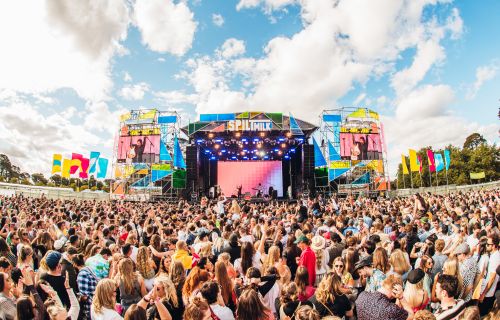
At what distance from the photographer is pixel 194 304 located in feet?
8.98

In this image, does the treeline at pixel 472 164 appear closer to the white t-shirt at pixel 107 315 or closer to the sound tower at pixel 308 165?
the sound tower at pixel 308 165

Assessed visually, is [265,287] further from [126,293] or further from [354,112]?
[354,112]

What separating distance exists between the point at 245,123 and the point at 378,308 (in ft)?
75.1

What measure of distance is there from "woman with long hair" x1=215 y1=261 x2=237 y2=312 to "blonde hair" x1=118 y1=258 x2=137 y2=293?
105cm

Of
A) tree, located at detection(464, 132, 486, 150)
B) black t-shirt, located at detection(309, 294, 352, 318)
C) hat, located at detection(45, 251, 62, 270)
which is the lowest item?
black t-shirt, located at detection(309, 294, 352, 318)

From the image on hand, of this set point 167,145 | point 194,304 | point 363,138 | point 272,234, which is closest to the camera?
point 194,304

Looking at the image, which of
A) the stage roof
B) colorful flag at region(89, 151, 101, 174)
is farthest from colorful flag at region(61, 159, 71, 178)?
the stage roof

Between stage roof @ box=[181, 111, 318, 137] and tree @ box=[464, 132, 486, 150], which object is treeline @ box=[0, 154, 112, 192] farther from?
tree @ box=[464, 132, 486, 150]

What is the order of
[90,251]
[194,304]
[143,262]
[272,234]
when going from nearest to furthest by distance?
[194,304] < [143,262] < [90,251] < [272,234]

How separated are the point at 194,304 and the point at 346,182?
2671cm

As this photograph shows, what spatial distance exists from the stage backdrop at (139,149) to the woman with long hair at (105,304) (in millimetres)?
24281

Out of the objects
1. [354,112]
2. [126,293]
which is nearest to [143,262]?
[126,293]

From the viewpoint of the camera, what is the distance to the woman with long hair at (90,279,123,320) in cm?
302

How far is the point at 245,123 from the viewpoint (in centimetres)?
2534
